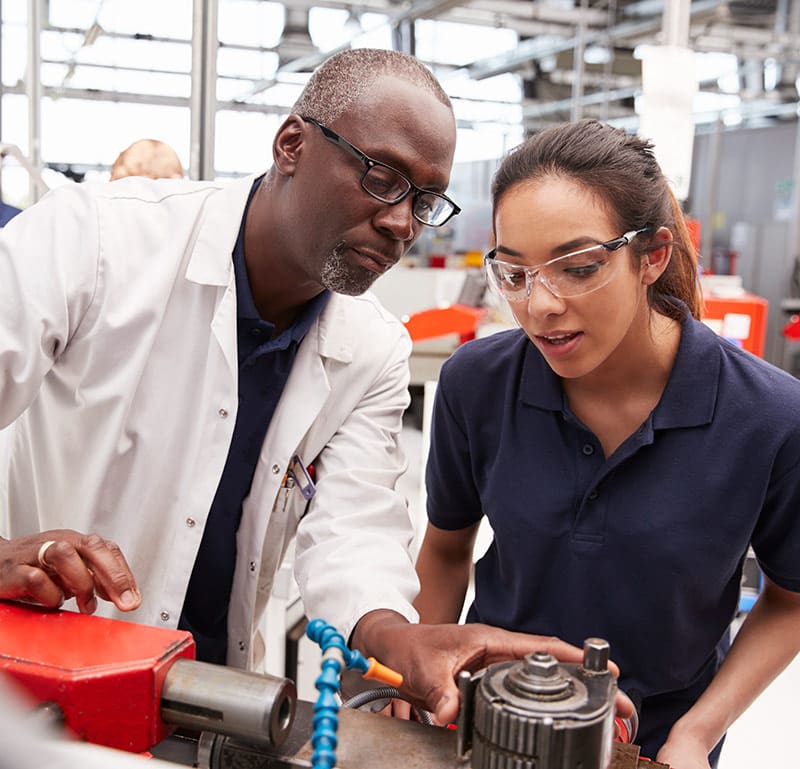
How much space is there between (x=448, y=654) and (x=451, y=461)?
19.0 inches

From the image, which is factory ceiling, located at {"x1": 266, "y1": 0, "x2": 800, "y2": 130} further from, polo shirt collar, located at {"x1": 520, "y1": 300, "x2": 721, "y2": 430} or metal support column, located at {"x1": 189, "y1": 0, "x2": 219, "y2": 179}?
polo shirt collar, located at {"x1": 520, "y1": 300, "x2": 721, "y2": 430}

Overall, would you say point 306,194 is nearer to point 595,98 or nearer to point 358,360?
point 358,360

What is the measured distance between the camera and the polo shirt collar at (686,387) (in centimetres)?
111

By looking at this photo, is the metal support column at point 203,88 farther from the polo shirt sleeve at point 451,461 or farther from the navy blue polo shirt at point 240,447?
the polo shirt sleeve at point 451,461

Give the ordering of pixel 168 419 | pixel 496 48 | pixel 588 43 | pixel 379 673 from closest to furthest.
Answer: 1. pixel 379 673
2. pixel 168 419
3. pixel 588 43
4. pixel 496 48

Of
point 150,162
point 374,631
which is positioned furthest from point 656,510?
point 150,162

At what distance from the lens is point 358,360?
134cm

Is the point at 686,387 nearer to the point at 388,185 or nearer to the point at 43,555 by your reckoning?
the point at 388,185

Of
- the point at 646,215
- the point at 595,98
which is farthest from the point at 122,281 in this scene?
the point at 595,98

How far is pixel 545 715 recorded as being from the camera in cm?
58

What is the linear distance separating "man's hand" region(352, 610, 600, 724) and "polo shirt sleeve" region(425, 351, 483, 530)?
15.9 inches

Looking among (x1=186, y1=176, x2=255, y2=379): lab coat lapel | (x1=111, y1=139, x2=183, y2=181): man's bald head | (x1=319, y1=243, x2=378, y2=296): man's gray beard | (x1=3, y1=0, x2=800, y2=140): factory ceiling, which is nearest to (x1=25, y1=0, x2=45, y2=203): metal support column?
(x1=111, y1=139, x2=183, y2=181): man's bald head

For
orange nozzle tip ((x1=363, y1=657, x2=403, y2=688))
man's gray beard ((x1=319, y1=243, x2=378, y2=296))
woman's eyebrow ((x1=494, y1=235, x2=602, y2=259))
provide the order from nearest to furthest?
orange nozzle tip ((x1=363, y1=657, x2=403, y2=688)), woman's eyebrow ((x1=494, y1=235, x2=602, y2=259)), man's gray beard ((x1=319, y1=243, x2=378, y2=296))

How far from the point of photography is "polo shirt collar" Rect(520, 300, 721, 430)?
1.11 meters
